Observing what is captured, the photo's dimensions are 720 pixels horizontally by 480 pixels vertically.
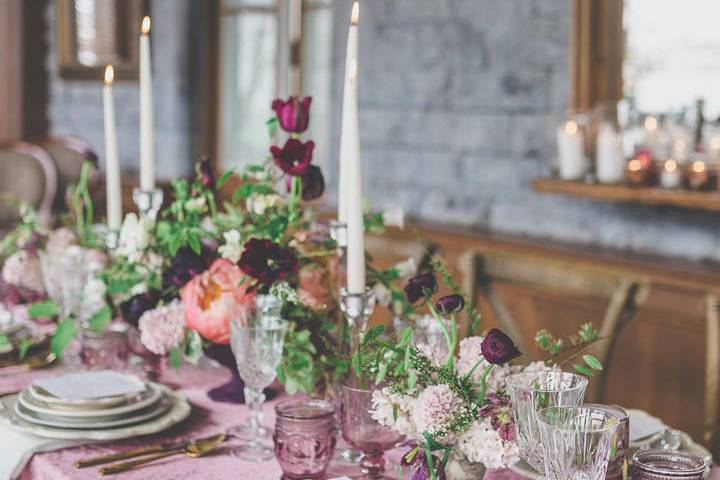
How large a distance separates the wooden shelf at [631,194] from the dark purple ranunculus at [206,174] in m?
1.31

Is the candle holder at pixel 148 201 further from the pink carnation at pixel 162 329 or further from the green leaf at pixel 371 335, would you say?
the green leaf at pixel 371 335

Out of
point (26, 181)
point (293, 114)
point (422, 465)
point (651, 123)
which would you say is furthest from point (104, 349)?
point (26, 181)

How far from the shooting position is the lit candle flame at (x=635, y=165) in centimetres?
268

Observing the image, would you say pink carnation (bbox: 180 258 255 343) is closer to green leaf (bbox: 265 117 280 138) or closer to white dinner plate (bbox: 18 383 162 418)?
white dinner plate (bbox: 18 383 162 418)

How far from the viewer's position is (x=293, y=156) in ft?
4.92

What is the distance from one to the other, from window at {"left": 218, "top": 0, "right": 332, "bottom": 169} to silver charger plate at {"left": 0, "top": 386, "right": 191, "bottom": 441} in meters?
2.46

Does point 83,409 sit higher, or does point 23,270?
point 23,270

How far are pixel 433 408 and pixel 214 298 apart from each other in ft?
1.60

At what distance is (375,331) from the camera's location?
47.9 inches

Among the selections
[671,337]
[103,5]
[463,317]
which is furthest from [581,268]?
[103,5]

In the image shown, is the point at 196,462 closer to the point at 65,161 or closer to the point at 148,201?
the point at 148,201

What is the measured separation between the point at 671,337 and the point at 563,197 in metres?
0.69

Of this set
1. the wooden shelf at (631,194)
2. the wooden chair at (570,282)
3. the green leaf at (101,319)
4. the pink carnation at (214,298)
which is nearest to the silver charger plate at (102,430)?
the pink carnation at (214,298)

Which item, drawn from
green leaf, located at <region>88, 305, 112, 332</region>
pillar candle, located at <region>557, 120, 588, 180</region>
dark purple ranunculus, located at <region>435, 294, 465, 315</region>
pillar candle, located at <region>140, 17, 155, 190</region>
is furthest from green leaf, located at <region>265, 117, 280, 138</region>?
pillar candle, located at <region>557, 120, 588, 180</region>
